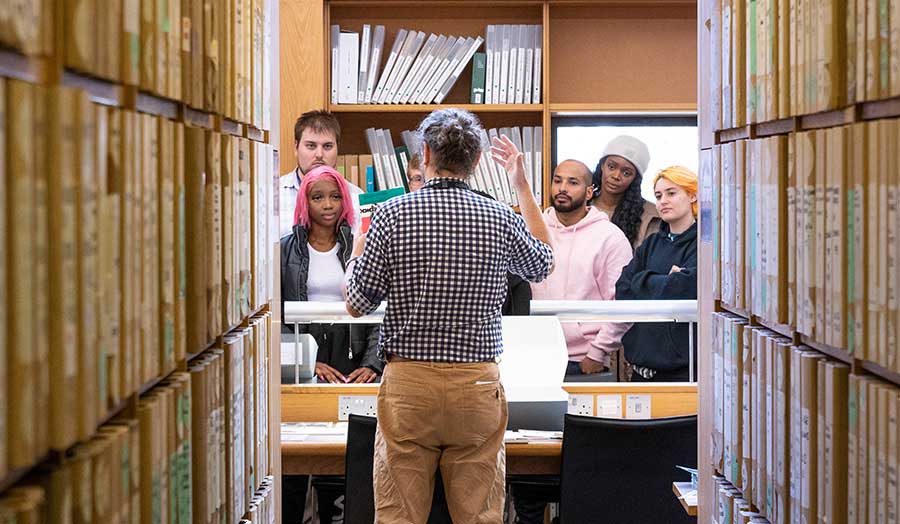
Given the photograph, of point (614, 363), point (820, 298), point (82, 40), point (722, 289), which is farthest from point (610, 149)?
point (82, 40)

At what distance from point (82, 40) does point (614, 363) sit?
2.88 metres

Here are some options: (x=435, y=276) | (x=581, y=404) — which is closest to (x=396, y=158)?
(x=581, y=404)

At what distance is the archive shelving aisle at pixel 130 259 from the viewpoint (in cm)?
89

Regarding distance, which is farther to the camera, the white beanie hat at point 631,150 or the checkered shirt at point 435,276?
the white beanie hat at point 631,150

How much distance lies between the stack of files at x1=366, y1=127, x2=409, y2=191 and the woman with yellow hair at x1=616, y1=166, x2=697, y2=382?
3.98ft

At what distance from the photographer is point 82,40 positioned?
3.32 feet

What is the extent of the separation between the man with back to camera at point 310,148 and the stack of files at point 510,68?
2.47 ft

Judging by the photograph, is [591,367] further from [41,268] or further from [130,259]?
[41,268]

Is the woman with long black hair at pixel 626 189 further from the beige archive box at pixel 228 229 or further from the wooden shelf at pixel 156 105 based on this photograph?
the wooden shelf at pixel 156 105

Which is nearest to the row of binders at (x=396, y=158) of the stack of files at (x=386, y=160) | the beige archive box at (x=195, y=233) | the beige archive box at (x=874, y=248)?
the stack of files at (x=386, y=160)

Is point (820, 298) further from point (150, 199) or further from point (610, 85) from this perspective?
point (610, 85)

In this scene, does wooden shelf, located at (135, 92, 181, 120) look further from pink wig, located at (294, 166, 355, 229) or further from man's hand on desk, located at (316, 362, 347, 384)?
pink wig, located at (294, 166, 355, 229)

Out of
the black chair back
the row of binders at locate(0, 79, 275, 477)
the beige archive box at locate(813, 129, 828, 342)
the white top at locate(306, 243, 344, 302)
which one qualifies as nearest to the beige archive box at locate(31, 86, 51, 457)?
the row of binders at locate(0, 79, 275, 477)

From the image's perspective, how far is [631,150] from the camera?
4641 millimetres
